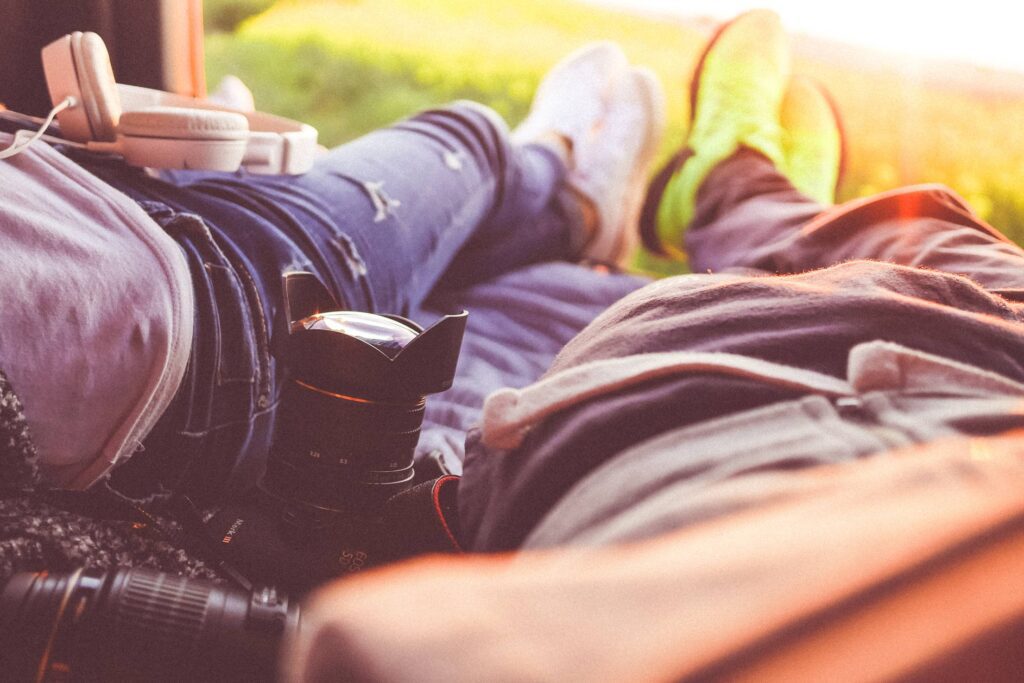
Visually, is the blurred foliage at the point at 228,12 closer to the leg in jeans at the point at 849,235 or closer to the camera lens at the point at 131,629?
the leg in jeans at the point at 849,235

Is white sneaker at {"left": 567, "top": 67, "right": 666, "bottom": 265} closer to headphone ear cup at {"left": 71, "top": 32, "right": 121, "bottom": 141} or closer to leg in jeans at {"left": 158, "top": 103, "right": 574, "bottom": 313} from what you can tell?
leg in jeans at {"left": 158, "top": 103, "right": 574, "bottom": 313}

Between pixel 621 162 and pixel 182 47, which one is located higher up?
pixel 182 47

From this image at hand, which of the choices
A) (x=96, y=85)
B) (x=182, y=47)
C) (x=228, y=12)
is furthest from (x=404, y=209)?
(x=228, y=12)

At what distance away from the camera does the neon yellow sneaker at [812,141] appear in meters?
1.23

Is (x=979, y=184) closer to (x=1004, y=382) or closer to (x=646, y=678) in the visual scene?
(x=1004, y=382)

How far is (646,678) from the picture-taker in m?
0.16

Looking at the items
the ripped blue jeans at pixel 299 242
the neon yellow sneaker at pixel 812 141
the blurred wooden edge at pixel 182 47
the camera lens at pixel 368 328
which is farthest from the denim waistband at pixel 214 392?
the neon yellow sneaker at pixel 812 141

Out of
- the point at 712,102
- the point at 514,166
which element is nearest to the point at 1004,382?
the point at 514,166

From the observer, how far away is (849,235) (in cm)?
69

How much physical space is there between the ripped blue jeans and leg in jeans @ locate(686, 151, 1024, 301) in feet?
0.82

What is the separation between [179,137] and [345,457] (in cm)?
28

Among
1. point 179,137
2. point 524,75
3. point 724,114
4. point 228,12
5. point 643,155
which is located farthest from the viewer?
point 228,12

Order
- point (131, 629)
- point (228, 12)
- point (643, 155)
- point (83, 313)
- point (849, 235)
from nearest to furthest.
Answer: point (131, 629) < point (83, 313) < point (849, 235) < point (643, 155) < point (228, 12)

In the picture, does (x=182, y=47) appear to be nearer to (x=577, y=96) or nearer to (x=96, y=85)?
(x=96, y=85)
